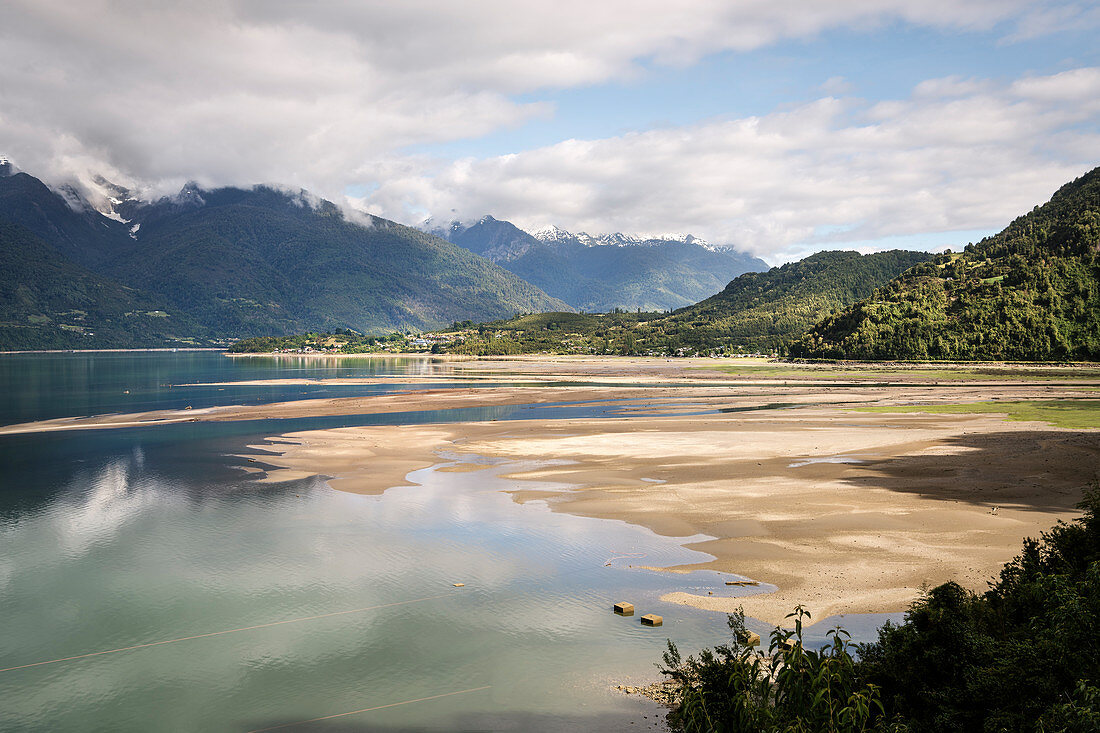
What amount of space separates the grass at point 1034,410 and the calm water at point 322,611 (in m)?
42.9

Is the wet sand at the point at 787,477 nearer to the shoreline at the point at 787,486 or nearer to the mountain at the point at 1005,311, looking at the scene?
the shoreline at the point at 787,486

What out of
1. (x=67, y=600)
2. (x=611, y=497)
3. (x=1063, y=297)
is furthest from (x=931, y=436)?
(x=1063, y=297)

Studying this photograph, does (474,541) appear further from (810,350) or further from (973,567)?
(810,350)

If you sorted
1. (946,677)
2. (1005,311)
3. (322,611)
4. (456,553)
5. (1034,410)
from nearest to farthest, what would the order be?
(946,677) < (322,611) < (456,553) < (1034,410) < (1005,311)

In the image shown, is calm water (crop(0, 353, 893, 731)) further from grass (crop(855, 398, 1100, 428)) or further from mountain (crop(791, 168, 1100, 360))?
mountain (crop(791, 168, 1100, 360))

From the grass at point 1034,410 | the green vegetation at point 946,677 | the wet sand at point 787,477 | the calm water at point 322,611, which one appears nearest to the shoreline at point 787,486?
the wet sand at point 787,477

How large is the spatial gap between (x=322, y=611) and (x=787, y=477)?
76.0 ft

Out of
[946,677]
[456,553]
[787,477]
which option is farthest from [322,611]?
[787,477]

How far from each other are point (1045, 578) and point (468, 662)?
11.5 m

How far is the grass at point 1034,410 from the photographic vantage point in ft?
166

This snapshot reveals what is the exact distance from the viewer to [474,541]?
24781 mm

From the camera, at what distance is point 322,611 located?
1873 cm

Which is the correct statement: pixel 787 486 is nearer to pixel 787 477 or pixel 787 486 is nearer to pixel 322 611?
pixel 787 477

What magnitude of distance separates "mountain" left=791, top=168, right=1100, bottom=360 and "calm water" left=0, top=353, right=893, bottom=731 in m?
152
